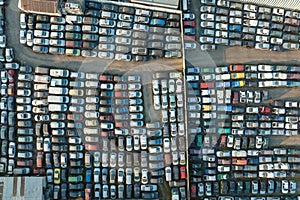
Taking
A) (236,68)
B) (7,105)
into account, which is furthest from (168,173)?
(7,105)

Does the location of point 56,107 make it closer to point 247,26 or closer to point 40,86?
point 40,86

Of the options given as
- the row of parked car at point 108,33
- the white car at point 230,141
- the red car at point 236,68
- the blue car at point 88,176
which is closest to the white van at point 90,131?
the blue car at point 88,176

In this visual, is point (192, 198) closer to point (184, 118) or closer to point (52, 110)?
point (184, 118)

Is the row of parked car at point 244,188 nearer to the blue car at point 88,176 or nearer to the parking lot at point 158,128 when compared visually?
the parking lot at point 158,128

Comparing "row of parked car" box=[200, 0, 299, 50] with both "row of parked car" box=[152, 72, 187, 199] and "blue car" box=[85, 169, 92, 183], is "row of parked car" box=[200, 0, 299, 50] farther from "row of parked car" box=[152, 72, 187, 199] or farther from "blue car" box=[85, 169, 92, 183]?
"blue car" box=[85, 169, 92, 183]

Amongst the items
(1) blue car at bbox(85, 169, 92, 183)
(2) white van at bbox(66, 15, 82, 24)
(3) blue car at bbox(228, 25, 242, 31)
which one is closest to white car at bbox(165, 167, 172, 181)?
(1) blue car at bbox(85, 169, 92, 183)

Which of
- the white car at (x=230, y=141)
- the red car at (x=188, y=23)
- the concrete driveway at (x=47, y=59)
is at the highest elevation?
the red car at (x=188, y=23)

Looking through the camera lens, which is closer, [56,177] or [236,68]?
[56,177]
